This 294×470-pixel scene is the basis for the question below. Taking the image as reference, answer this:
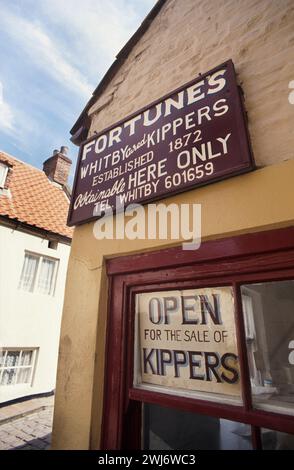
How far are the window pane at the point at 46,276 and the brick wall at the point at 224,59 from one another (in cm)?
819

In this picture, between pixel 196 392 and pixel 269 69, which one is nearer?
pixel 196 392

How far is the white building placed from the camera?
880 cm

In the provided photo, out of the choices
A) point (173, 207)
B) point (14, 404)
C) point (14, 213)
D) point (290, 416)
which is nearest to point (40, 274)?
point (14, 213)

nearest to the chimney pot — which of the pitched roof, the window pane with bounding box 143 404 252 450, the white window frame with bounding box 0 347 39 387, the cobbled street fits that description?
the pitched roof

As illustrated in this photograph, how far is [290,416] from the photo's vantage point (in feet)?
3.92

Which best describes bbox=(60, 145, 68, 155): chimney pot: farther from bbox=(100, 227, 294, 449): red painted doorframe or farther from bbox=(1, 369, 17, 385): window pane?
bbox=(100, 227, 294, 449): red painted doorframe

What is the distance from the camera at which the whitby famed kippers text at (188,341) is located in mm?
1497

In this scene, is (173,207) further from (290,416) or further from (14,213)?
(14,213)

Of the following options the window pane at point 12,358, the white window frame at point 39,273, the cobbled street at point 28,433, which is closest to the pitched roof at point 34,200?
the white window frame at point 39,273

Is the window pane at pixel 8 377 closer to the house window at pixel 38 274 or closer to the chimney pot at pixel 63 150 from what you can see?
the house window at pixel 38 274

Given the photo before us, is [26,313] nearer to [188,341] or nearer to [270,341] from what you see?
[188,341]
